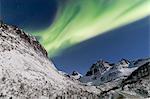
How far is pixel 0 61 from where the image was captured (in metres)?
117

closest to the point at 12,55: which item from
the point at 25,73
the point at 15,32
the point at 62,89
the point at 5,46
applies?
the point at 5,46

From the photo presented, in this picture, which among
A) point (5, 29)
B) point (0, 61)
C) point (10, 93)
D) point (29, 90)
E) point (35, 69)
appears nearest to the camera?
point (10, 93)

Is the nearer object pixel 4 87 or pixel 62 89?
pixel 4 87

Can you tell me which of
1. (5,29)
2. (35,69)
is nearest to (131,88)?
(35,69)

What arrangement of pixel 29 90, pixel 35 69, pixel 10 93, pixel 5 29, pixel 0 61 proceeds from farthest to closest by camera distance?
pixel 5 29 < pixel 35 69 < pixel 0 61 < pixel 29 90 < pixel 10 93

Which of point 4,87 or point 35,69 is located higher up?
point 35,69

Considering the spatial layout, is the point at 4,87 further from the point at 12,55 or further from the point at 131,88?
the point at 131,88

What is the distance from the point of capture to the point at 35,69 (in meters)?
132

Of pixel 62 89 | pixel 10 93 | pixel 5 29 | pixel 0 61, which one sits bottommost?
pixel 10 93

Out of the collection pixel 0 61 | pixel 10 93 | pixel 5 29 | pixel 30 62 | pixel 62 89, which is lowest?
pixel 10 93

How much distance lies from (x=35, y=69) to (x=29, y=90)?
26.0 meters

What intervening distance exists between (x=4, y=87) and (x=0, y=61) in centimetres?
2015

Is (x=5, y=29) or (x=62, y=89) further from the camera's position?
(x=5, y=29)

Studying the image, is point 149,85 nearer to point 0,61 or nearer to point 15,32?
point 0,61
